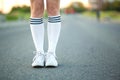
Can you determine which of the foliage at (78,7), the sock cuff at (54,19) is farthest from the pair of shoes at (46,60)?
the foliage at (78,7)

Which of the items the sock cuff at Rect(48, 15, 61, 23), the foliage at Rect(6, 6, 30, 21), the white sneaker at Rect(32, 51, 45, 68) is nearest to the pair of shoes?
the white sneaker at Rect(32, 51, 45, 68)

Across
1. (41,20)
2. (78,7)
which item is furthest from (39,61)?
(78,7)

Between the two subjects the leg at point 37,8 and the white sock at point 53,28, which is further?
the white sock at point 53,28

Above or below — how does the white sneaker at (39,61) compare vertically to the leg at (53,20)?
below

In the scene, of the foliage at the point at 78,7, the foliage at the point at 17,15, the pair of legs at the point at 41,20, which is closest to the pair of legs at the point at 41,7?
the pair of legs at the point at 41,20

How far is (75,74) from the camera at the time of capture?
4.12m

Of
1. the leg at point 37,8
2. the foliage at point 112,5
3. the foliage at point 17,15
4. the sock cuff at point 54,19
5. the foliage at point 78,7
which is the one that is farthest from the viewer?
the foliage at point 78,7

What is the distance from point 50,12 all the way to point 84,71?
83 cm

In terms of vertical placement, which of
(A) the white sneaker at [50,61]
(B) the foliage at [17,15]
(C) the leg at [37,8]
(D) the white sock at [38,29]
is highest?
(C) the leg at [37,8]

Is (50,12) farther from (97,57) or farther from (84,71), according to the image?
(97,57)

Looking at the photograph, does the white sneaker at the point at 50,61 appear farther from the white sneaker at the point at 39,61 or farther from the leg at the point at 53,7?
the leg at the point at 53,7

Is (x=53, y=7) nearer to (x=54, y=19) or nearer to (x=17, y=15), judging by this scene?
(x=54, y=19)

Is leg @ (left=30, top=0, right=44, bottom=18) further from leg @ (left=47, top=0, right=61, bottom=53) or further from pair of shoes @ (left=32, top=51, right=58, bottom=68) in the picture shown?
pair of shoes @ (left=32, top=51, right=58, bottom=68)

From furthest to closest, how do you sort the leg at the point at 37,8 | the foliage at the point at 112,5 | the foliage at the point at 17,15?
the foliage at the point at 112,5
the foliage at the point at 17,15
the leg at the point at 37,8
